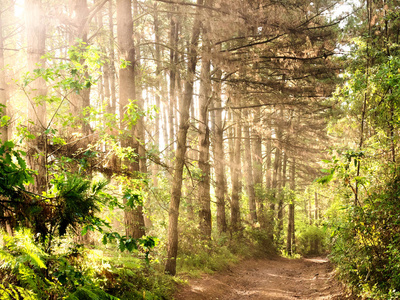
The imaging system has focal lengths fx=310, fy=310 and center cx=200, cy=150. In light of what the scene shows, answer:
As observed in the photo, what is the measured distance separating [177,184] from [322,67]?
23.8 feet

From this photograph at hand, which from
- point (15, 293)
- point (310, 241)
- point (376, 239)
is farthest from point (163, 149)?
point (310, 241)

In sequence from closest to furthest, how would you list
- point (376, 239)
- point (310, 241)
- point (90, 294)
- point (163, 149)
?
point (90, 294)
point (376, 239)
point (163, 149)
point (310, 241)

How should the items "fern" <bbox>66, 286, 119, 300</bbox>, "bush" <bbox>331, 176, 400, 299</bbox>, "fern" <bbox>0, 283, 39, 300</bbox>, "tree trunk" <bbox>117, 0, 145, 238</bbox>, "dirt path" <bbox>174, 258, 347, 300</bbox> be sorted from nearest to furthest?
1. "fern" <bbox>0, 283, 39, 300</bbox>
2. "fern" <bbox>66, 286, 119, 300</bbox>
3. "bush" <bbox>331, 176, 400, 299</bbox>
4. "tree trunk" <bbox>117, 0, 145, 238</bbox>
5. "dirt path" <bbox>174, 258, 347, 300</bbox>

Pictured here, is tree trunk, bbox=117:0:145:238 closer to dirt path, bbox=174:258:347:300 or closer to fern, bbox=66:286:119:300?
dirt path, bbox=174:258:347:300

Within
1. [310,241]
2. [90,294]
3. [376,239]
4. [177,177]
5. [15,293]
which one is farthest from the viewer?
[310,241]

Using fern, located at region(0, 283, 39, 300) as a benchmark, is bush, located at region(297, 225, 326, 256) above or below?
below

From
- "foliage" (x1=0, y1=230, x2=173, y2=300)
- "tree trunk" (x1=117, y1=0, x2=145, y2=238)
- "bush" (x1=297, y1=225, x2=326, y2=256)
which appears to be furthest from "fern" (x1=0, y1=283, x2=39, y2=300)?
"bush" (x1=297, y1=225, x2=326, y2=256)

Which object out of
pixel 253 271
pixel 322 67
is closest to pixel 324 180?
pixel 322 67

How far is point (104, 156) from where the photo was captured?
23.5 ft

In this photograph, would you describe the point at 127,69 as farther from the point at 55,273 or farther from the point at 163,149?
the point at 55,273

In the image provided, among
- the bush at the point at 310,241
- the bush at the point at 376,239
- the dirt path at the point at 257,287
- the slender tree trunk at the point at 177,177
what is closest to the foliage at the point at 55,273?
the dirt path at the point at 257,287

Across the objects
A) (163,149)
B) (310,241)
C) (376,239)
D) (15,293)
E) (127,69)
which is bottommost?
(310,241)

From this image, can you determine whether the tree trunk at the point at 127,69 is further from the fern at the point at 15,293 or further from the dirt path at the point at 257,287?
the fern at the point at 15,293

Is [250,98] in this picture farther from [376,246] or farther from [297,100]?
[376,246]
